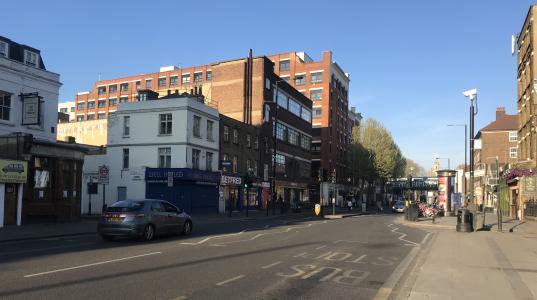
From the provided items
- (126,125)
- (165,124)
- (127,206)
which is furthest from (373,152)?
(127,206)

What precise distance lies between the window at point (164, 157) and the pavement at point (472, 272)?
1048 inches

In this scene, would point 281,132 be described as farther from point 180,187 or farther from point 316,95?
point 316,95

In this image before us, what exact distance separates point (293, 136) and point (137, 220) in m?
47.9

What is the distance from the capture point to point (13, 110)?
25891 mm

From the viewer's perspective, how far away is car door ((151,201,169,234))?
1798 centimetres

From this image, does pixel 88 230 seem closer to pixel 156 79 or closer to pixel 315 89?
pixel 315 89

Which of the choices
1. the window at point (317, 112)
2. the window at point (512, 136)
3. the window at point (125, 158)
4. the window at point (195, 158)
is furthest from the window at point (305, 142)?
the window at point (512, 136)

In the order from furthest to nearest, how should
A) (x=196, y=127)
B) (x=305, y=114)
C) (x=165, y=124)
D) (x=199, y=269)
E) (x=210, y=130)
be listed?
(x=305, y=114) → (x=210, y=130) → (x=196, y=127) → (x=165, y=124) → (x=199, y=269)

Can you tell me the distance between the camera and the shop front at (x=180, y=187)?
39344mm

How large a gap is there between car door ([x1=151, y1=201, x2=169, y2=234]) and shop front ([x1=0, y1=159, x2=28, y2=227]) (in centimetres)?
820

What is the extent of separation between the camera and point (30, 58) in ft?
98.2

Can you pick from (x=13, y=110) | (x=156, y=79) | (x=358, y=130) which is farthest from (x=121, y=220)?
(x=156, y=79)

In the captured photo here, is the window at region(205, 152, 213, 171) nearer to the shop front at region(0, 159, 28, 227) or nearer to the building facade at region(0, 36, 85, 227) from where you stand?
the building facade at region(0, 36, 85, 227)

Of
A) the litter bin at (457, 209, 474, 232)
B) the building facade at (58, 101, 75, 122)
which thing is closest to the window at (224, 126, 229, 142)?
the litter bin at (457, 209, 474, 232)
